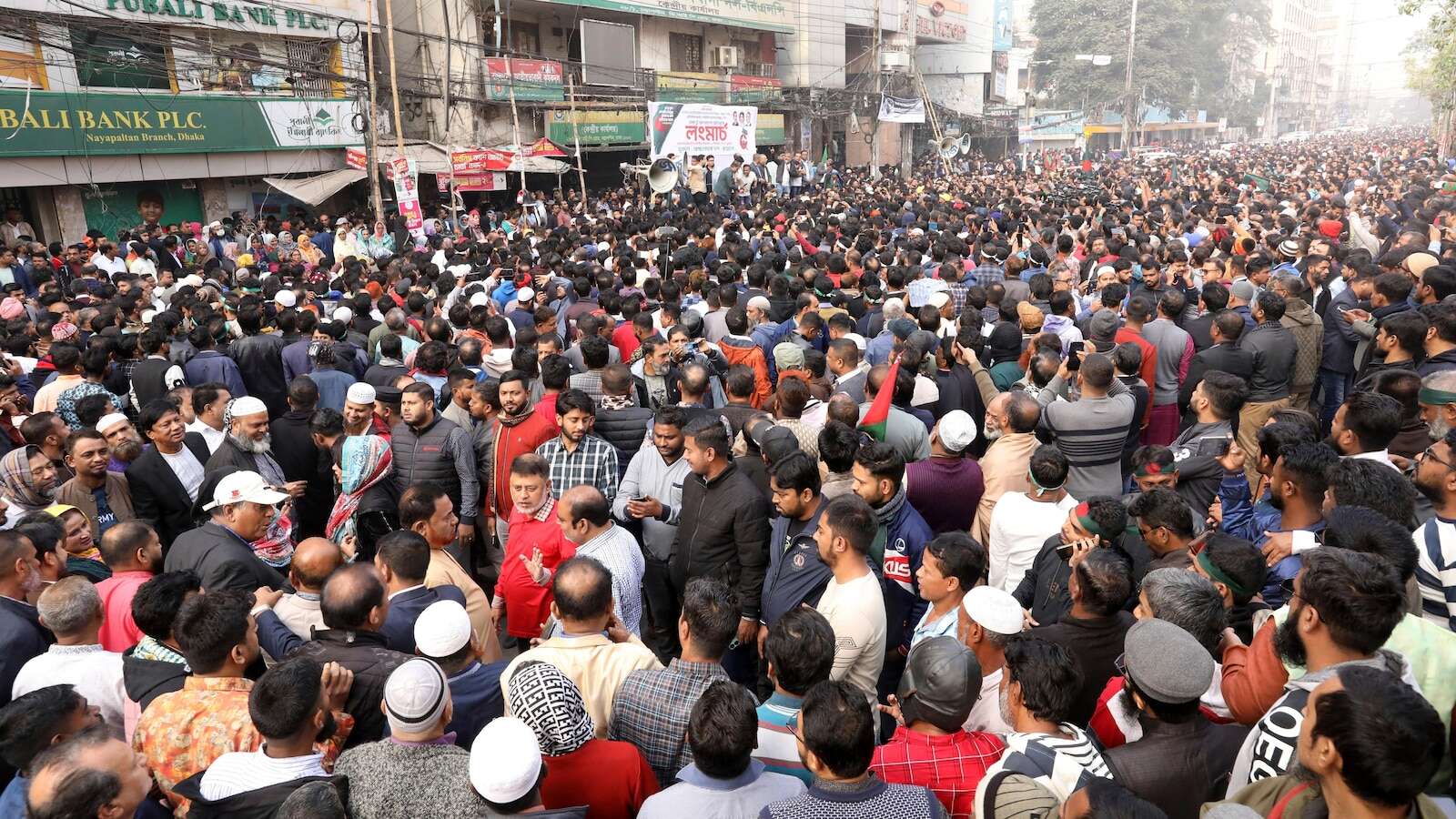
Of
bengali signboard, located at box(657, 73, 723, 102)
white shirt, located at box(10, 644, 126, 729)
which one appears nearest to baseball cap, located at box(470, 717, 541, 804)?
white shirt, located at box(10, 644, 126, 729)

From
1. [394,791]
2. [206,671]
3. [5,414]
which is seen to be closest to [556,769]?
[394,791]

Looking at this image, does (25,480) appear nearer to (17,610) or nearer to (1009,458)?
(17,610)

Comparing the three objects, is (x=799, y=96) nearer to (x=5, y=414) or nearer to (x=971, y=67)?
(x=971, y=67)

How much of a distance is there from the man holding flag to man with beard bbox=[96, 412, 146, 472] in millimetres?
4132

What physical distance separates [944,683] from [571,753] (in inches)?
44.3

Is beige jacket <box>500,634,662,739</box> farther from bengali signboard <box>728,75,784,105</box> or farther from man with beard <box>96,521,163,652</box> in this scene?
bengali signboard <box>728,75,784,105</box>

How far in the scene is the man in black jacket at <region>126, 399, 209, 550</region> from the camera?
4746 mm

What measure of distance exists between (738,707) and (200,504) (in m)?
3.64

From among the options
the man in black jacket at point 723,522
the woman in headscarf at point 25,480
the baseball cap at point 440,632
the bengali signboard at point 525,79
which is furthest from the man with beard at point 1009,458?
the bengali signboard at point 525,79

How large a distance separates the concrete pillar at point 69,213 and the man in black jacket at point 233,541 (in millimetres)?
14866

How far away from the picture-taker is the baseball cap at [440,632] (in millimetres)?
2900

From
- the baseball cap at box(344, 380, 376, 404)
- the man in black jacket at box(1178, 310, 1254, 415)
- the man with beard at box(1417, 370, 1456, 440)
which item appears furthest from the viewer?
the man in black jacket at box(1178, 310, 1254, 415)

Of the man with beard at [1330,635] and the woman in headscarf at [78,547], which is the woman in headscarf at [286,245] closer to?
the woman in headscarf at [78,547]

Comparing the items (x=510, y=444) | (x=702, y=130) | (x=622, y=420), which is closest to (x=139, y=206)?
Answer: (x=702, y=130)
